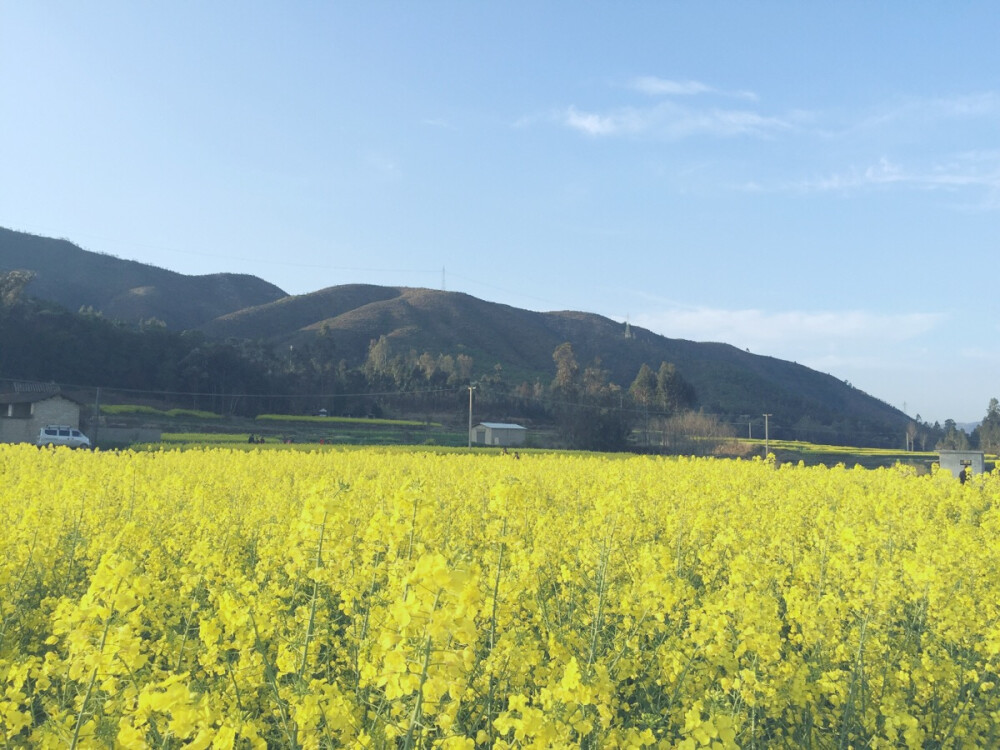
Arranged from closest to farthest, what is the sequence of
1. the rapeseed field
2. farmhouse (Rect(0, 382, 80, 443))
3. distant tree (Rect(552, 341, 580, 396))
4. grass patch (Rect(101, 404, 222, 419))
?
the rapeseed field < farmhouse (Rect(0, 382, 80, 443)) < grass patch (Rect(101, 404, 222, 419)) < distant tree (Rect(552, 341, 580, 396))

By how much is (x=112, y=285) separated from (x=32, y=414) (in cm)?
10868

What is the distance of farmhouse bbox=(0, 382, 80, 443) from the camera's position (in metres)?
36.4

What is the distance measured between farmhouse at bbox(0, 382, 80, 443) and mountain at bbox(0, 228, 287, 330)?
85.7 meters

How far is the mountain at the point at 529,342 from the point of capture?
109 m

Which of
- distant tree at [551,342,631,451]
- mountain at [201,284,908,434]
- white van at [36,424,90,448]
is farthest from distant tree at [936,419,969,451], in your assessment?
white van at [36,424,90,448]

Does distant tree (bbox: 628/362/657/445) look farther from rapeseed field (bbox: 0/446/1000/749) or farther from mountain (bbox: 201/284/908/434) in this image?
rapeseed field (bbox: 0/446/1000/749)

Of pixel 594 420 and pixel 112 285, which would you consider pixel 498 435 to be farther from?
pixel 112 285

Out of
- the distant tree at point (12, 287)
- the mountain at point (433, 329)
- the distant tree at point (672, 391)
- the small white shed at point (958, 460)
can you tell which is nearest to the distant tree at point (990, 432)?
the mountain at point (433, 329)

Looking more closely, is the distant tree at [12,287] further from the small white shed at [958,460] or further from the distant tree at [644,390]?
the small white shed at [958,460]

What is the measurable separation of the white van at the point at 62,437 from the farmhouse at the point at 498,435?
27714mm

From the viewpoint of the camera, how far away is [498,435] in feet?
180

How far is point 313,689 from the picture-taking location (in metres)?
2.95

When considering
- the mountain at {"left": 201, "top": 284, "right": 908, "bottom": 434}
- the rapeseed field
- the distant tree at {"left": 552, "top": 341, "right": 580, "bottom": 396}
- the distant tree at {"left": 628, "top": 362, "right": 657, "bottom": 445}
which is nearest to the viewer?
the rapeseed field

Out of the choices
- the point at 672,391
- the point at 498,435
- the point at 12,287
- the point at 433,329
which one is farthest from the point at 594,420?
the point at 433,329
